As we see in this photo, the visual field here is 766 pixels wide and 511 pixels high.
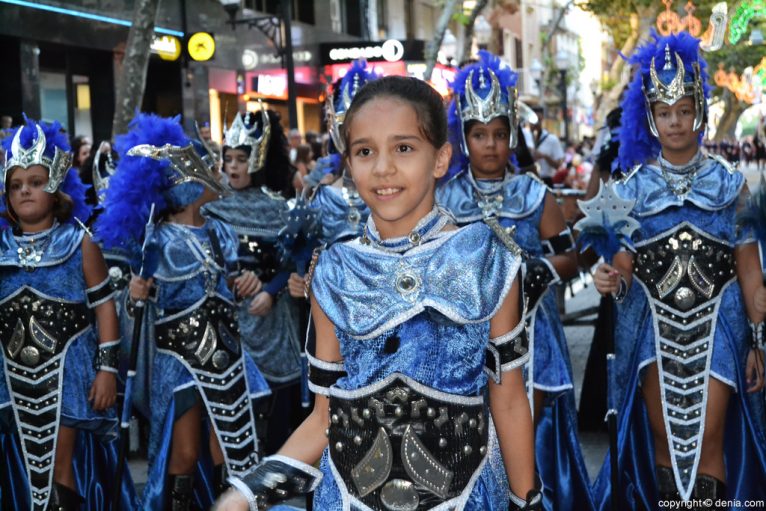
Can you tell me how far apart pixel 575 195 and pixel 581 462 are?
574 centimetres

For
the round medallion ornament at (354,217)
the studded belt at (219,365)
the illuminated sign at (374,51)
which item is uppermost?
the illuminated sign at (374,51)

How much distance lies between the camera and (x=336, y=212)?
762 centimetres

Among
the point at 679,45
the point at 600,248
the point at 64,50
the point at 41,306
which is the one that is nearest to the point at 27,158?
the point at 41,306

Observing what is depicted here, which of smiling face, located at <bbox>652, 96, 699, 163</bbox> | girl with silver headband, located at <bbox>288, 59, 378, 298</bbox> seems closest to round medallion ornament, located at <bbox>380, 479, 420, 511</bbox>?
smiling face, located at <bbox>652, 96, 699, 163</bbox>

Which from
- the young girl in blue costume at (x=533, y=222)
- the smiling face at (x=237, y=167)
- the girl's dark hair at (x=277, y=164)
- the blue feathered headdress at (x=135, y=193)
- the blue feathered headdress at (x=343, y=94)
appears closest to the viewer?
the young girl in blue costume at (x=533, y=222)

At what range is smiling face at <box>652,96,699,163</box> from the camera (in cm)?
593

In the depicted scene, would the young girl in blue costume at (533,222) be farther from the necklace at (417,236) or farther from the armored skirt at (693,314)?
the necklace at (417,236)

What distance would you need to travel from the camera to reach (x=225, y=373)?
6.57m

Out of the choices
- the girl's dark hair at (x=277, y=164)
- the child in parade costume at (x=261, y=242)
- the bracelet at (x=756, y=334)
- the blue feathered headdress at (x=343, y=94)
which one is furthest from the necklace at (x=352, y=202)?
the bracelet at (x=756, y=334)

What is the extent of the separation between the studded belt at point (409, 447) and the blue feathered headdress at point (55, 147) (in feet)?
11.6

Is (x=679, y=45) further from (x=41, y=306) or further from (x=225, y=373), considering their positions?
(x=41, y=306)

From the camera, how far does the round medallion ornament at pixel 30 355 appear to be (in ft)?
20.4

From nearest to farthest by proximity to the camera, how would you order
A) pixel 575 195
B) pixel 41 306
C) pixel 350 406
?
pixel 350 406 < pixel 41 306 < pixel 575 195

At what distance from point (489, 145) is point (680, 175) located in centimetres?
102
